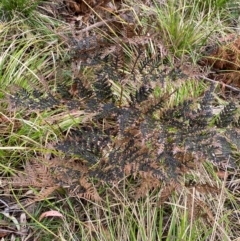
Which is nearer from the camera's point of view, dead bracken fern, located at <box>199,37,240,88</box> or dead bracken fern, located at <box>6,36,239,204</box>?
dead bracken fern, located at <box>6,36,239,204</box>

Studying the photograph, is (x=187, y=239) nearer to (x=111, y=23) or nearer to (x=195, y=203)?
(x=195, y=203)

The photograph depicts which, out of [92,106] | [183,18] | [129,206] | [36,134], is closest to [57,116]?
[36,134]

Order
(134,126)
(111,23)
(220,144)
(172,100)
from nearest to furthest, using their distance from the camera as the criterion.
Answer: (220,144), (134,126), (172,100), (111,23)

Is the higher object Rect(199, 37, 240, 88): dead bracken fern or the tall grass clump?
the tall grass clump

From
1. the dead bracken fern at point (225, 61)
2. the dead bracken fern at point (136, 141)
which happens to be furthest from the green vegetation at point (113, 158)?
the dead bracken fern at point (225, 61)

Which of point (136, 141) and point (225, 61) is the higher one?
point (136, 141)

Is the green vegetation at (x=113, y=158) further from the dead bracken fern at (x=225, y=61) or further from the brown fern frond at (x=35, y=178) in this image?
the dead bracken fern at (x=225, y=61)

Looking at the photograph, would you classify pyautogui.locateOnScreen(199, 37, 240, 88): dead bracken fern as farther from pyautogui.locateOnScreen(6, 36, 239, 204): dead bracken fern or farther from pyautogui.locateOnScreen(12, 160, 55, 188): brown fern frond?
pyautogui.locateOnScreen(12, 160, 55, 188): brown fern frond

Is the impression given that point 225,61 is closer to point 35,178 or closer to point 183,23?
point 183,23

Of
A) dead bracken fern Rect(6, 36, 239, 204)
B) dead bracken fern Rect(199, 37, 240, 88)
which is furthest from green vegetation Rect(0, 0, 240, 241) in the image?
dead bracken fern Rect(199, 37, 240, 88)

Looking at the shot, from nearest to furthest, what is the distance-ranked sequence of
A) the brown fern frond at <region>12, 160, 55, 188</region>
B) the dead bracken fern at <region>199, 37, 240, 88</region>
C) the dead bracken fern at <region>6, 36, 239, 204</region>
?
1. the dead bracken fern at <region>6, 36, 239, 204</region>
2. the brown fern frond at <region>12, 160, 55, 188</region>
3. the dead bracken fern at <region>199, 37, 240, 88</region>

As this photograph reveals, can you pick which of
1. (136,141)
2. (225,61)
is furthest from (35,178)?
(225,61)
